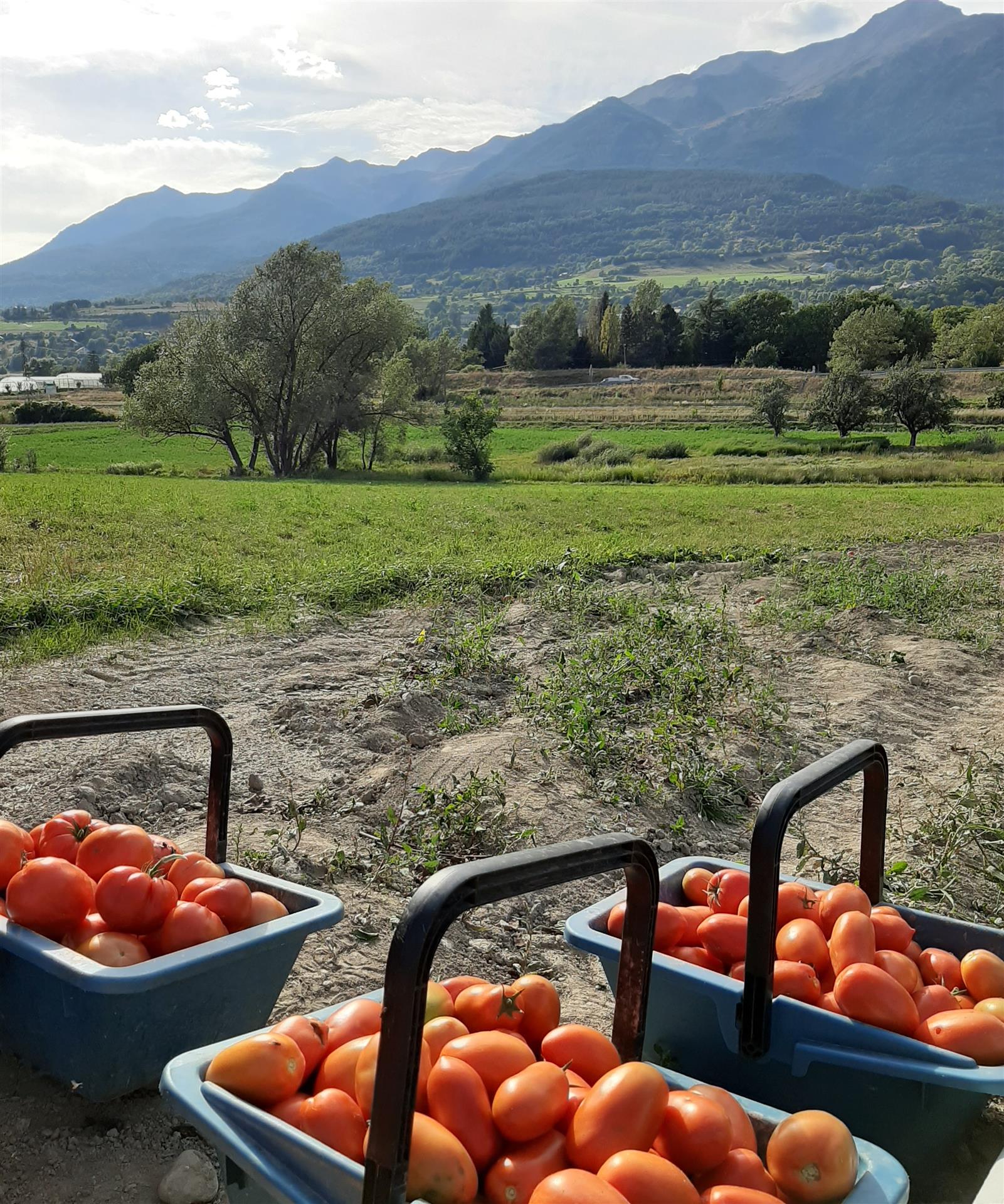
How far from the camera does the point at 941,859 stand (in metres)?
4.23

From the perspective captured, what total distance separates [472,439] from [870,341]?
65.1 meters

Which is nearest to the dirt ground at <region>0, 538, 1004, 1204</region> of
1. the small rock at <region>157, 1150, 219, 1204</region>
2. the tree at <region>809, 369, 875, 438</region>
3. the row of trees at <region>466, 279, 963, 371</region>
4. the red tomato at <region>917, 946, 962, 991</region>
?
the small rock at <region>157, 1150, 219, 1204</region>

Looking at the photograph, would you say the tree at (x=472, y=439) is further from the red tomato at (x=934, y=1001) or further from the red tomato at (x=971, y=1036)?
the red tomato at (x=971, y=1036)

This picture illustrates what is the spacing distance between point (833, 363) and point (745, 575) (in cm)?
8279

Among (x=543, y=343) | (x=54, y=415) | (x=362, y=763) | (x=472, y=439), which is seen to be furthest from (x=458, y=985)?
(x=543, y=343)

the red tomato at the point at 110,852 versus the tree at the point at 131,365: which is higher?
the tree at the point at 131,365

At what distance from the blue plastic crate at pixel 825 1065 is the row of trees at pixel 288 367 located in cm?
4235

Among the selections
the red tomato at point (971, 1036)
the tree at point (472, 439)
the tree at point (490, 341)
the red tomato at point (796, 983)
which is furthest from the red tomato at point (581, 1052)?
the tree at point (490, 341)

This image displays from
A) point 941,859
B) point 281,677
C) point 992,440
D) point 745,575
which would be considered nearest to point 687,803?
point 941,859

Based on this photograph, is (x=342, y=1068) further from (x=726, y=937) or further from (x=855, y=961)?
(x=855, y=961)

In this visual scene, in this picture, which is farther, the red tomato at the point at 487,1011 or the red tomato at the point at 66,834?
the red tomato at the point at 66,834

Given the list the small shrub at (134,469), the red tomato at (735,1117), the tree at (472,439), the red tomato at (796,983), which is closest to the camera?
the red tomato at (735,1117)

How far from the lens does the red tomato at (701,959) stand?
8.43 ft

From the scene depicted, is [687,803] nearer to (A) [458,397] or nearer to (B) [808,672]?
(B) [808,672]
